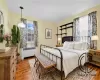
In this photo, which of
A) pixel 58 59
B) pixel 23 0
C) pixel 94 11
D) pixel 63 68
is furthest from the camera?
pixel 94 11

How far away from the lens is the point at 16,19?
439 centimetres

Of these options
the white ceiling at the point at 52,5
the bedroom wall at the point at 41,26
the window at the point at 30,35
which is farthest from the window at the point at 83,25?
the window at the point at 30,35

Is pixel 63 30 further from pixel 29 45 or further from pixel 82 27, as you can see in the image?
pixel 29 45

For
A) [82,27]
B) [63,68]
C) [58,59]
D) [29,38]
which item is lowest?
[63,68]

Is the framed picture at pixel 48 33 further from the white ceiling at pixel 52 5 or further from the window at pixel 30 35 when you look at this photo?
the white ceiling at pixel 52 5

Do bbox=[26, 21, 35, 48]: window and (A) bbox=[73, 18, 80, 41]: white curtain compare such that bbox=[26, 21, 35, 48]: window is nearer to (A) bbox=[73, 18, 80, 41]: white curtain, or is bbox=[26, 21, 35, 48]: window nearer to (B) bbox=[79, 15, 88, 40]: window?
(A) bbox=[73, 18, 80, 41]: white curtain

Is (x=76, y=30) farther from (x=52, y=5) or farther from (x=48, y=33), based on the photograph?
(x=48, y=33)

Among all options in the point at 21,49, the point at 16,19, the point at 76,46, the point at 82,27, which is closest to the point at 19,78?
the point at 21,49

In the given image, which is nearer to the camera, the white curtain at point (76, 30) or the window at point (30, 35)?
the white curtain at point (76, 30)

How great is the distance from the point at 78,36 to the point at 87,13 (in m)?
1.27

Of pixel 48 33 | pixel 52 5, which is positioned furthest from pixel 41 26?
pixel 52 5

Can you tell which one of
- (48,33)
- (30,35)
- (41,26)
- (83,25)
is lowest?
(30,35)

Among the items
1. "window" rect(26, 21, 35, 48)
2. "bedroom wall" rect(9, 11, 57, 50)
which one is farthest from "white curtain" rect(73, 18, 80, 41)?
"window" rect(26, 21, 35, 48)

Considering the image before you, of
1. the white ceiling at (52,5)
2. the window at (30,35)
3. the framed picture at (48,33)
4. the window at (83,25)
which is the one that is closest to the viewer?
the white ceiling at (52,5)
